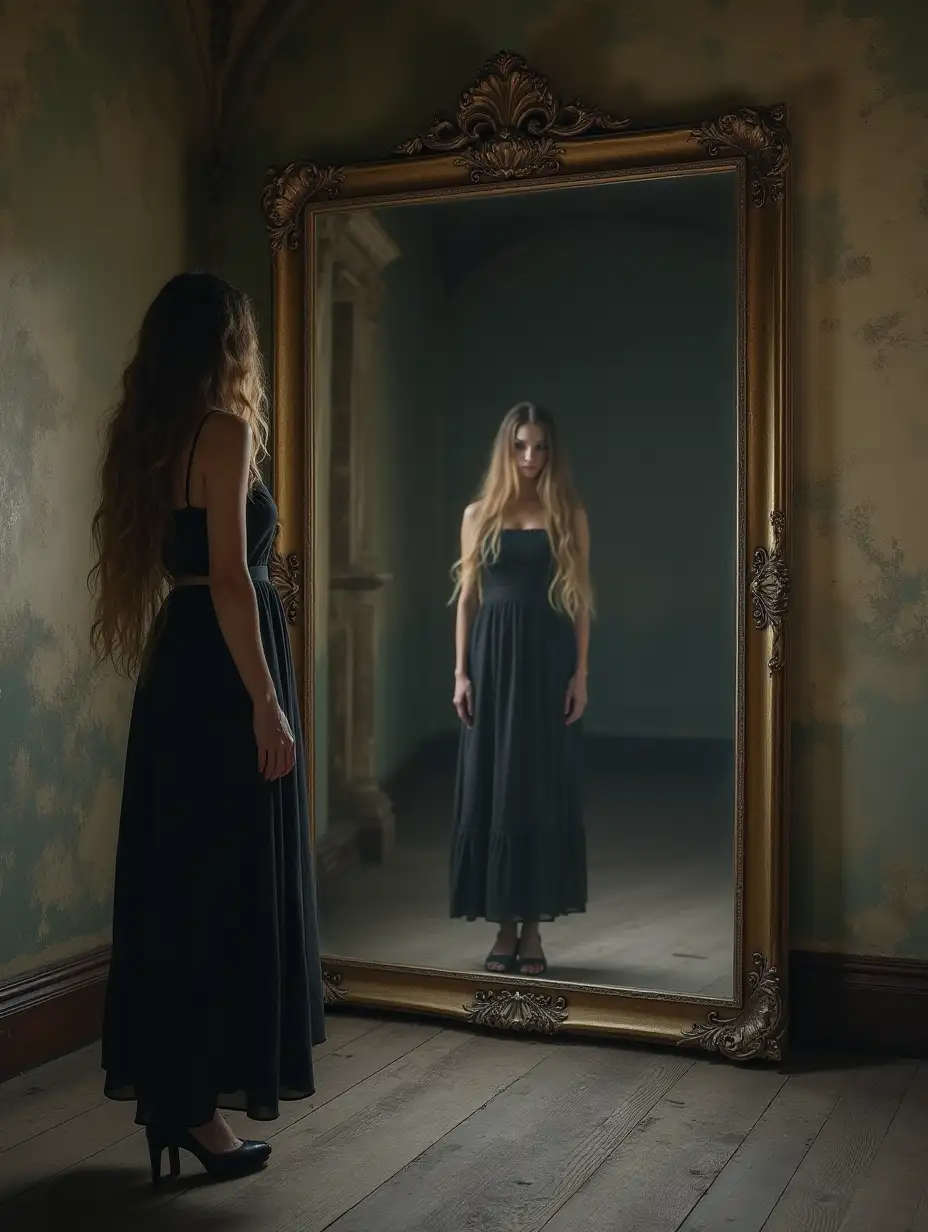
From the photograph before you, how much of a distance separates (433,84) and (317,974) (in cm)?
241

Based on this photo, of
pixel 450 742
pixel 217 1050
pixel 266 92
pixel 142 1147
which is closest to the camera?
pixel 217 1050

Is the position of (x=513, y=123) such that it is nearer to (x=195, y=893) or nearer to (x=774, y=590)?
(x=774, y=590)

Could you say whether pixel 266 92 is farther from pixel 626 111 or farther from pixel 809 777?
pixel 809 777

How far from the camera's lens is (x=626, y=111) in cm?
369

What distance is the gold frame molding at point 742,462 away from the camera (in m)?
3.48

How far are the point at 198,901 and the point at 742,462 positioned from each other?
1.71 metres

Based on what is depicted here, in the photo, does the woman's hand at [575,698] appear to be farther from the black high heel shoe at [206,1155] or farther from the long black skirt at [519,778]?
the black high heel shoe at [206,1155]

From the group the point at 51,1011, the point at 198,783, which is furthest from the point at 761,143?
the point at 51,1011

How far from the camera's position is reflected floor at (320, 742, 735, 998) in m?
3.54

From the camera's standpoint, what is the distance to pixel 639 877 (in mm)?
3594

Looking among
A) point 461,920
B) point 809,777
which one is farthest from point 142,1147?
point 809,777

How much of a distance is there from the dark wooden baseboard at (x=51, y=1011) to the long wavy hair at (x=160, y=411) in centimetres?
114

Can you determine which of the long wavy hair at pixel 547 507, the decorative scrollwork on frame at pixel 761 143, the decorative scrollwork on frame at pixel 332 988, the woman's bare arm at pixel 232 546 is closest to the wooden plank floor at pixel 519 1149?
the decorative scrollwork on frame at pixel 332 988

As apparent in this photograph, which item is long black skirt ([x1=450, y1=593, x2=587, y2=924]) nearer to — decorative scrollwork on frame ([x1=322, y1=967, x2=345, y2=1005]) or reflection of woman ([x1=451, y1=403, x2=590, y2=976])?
reflection of woman ([x1=451, y1=403, x2=590, y2=976])
